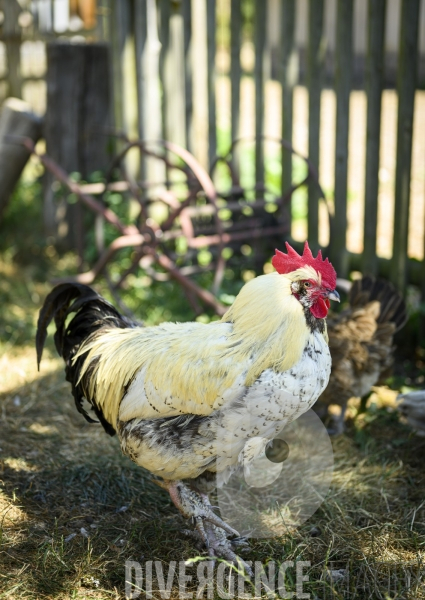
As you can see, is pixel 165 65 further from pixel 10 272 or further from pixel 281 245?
pixel 10 272

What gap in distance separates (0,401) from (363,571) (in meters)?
2.54

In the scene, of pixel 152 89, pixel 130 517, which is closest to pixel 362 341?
pixel 130 517

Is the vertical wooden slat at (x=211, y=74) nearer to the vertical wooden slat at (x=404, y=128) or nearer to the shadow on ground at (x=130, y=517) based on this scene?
the vertical wooden slat at (x=404, y=128)

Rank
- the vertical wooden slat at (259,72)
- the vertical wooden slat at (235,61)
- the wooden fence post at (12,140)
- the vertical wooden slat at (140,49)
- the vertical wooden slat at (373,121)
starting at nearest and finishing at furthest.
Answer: the vertical wooden slat at (373,121)
the vertical wooden slat at (259,72)
the vertical wooden slat at (235,61)
the vertical wooden slat at (140,49)
the wooden fence post at (12,140)

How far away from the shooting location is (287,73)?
537cm

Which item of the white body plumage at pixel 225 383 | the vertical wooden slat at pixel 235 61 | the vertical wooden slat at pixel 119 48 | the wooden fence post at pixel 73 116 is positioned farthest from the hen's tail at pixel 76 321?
the vertical wooden slat at pixel 119 48

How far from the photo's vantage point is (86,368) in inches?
128

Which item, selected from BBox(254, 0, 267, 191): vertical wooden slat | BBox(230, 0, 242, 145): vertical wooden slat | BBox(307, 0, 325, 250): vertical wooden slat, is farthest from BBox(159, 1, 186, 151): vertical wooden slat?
BBox(307, 0, 325, 250): vertical wooden slat

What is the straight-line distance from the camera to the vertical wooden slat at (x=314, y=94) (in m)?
5.00

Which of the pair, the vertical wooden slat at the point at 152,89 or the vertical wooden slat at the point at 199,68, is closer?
the vertical wooden slat at the point at 199,68

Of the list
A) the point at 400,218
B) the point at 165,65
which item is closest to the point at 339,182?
the point at 400,218

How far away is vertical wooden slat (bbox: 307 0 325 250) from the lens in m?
5.00

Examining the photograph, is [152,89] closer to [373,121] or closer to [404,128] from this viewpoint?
[373,121]

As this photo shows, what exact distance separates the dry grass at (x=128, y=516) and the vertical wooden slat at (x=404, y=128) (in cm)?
112
